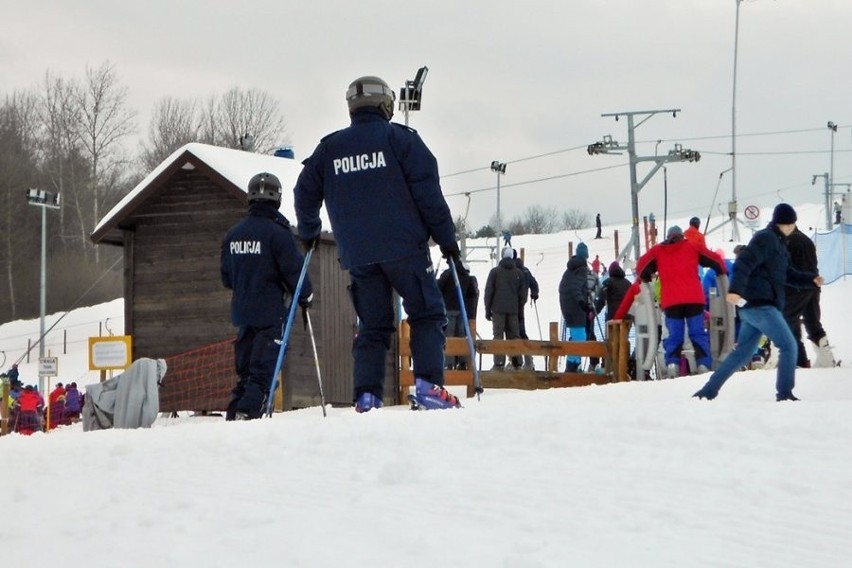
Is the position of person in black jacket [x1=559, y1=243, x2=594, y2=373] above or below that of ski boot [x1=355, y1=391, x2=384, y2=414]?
above

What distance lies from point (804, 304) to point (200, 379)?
30.0ft

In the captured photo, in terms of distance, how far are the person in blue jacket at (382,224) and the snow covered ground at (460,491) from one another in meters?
0.71

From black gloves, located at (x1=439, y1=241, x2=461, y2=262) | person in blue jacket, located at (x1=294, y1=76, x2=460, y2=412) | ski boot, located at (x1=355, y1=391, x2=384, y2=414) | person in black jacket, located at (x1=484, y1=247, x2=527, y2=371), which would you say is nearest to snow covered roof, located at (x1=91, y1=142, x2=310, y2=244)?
person in black jacket, located at (x1=484, y1=247, x2=527, y2=371)

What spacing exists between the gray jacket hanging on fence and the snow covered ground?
5.93 metres

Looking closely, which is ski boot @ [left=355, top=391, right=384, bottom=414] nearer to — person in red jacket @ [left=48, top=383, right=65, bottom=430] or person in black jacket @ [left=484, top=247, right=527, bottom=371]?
person in black jacket @ [left=484, top=247, right=527, bottom=371]

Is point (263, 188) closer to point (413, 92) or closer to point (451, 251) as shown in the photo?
point (451, 251)

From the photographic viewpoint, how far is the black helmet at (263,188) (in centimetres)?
929

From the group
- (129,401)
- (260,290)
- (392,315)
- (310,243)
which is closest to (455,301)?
(129,401)

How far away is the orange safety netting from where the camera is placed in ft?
59.0

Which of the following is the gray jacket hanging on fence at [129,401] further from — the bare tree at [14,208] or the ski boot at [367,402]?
the bare tree at [14,208]

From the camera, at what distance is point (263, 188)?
9289 millimetres

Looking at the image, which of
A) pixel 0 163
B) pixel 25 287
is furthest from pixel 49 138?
pixel 25 287

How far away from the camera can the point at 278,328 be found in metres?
9.12

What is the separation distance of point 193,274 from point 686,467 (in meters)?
14.8
